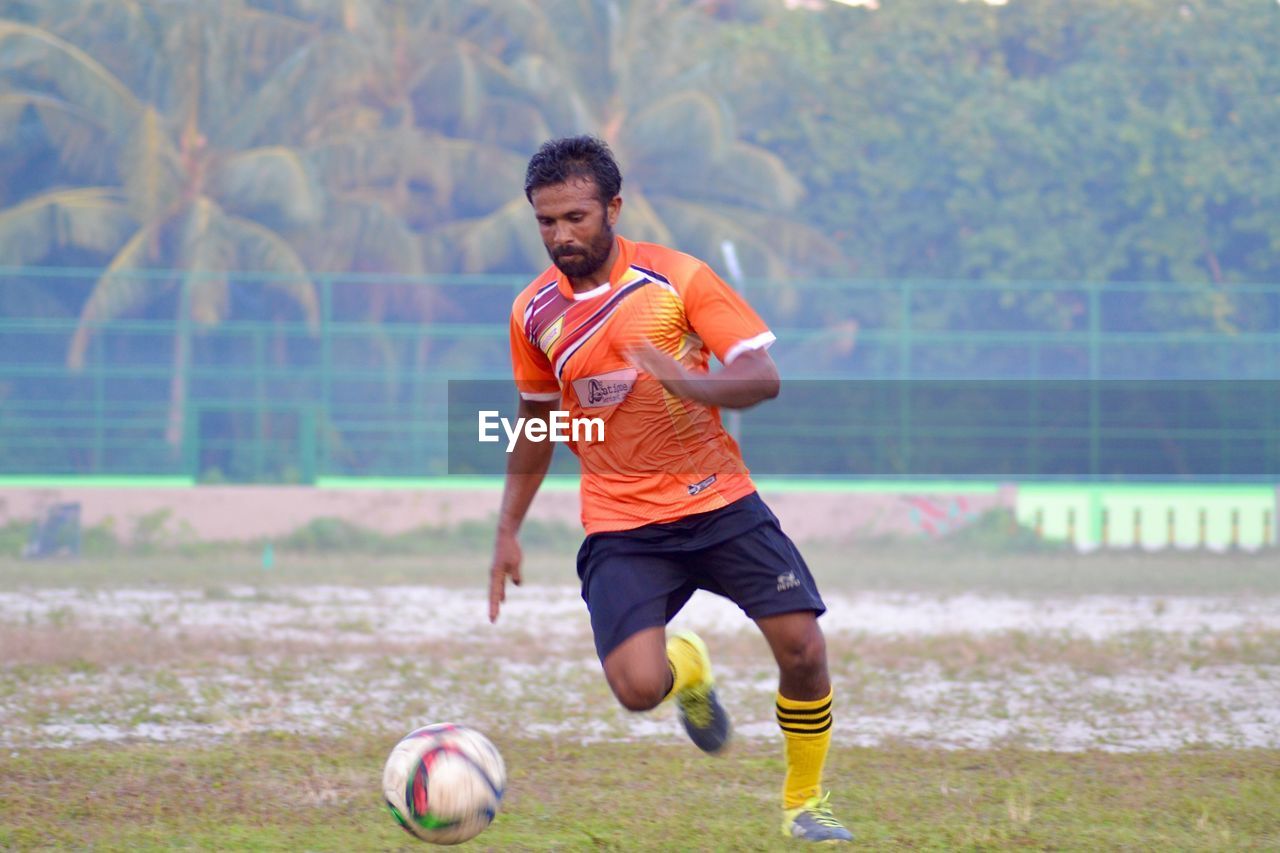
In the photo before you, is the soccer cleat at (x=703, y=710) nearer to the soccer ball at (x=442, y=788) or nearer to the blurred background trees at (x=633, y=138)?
the soccer ball at (x=442, y=788)

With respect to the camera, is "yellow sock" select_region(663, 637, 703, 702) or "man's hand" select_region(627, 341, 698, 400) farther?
"yellow sock" select_region(663, 637, 703, 702)

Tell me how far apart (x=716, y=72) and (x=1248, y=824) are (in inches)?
1149

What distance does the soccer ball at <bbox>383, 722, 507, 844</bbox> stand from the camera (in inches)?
176

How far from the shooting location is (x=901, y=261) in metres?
31.3

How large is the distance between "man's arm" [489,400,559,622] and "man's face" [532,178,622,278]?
594mm

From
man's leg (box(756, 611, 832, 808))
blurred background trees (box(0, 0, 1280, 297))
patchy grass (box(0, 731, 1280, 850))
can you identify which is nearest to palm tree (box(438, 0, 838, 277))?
blurred background trees (box(0, 0, 1280, 297))

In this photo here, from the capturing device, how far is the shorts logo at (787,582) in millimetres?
4852

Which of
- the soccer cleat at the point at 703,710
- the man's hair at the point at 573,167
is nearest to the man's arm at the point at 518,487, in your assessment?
the soccer cleat at the point at 703,710

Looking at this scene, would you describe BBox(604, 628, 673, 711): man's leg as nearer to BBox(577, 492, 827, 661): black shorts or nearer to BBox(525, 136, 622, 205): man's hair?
BBox(577, 492, 827, 661): black shorts

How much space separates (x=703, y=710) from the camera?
17.5ft

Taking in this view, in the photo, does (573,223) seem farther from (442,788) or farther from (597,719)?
(597,719)

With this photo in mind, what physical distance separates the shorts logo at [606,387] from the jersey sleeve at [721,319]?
264 mm

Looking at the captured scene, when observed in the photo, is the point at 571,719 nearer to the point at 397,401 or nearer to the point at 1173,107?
the point at 397,401

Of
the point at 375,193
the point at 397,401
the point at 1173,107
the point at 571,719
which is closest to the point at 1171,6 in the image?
the point at 1173,107
